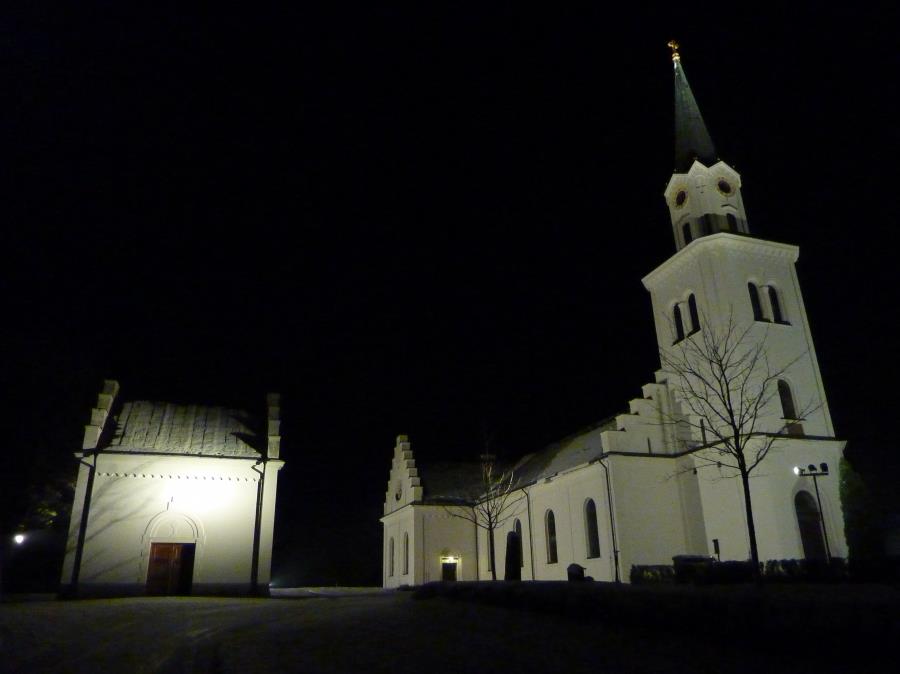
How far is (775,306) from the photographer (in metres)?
33.1

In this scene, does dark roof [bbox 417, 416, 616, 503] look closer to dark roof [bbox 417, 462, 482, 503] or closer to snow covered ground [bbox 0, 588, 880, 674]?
dark roof [bbox 417, 462, 482, 503]

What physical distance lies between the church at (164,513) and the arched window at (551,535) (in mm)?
15764

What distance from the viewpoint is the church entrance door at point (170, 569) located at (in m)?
29.2

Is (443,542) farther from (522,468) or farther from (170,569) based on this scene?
(170,569)

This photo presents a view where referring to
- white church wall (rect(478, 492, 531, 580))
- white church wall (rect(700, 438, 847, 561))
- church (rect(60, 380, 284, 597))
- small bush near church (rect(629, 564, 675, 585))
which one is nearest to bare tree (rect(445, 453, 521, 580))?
white church wall (rect(478, 492, 531, 580))

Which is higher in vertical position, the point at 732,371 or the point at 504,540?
the point at 732,371

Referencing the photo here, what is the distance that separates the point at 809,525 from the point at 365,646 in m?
24.7

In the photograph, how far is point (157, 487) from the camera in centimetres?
3030

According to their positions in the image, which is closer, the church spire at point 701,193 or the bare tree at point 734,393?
the bare tree at point 734,393

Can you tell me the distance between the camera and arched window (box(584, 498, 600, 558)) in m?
32.1

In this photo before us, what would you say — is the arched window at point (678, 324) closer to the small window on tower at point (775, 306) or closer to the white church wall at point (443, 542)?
the small window on tower at point (775, 306)

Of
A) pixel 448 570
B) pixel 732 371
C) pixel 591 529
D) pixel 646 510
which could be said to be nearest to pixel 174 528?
pixel 448 570

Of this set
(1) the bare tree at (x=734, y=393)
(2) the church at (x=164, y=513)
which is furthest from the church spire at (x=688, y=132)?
(2) the church at (x=164, y=513)

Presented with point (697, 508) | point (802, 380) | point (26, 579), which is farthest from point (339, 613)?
point (26, 579)
